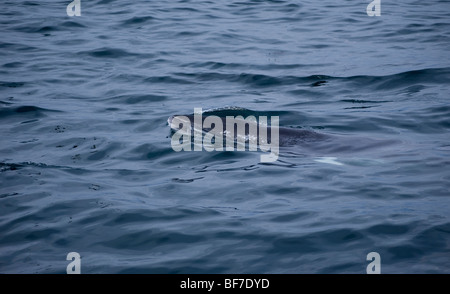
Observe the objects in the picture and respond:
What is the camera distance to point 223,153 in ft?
27.1

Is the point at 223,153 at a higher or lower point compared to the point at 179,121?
lower

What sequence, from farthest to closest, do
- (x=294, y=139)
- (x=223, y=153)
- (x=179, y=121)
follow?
(x=179, y=121), (x=294, y=139), (x=223, y=153)

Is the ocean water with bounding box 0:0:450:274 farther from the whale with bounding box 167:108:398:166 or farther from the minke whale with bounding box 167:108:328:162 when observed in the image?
the minke whale with bounding box 167:108:328:162

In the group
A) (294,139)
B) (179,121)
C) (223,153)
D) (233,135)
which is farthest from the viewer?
(179,121)

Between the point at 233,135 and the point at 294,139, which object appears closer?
the point at 294,139

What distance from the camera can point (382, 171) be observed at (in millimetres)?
7543

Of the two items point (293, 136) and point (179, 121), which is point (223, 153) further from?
point (179, 121)

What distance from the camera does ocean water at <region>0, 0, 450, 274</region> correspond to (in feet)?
19.2

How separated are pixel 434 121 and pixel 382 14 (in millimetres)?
8083

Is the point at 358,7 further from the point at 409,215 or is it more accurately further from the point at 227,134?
the point at 409,215

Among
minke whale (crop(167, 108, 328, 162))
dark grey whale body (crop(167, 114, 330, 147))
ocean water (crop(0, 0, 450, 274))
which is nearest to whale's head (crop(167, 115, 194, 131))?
minke whale (crop(167, 108, 328, 162))

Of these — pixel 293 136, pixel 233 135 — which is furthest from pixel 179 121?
pixel 293 136

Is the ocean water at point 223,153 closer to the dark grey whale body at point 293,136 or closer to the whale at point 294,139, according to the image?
the whale at point 294,139
